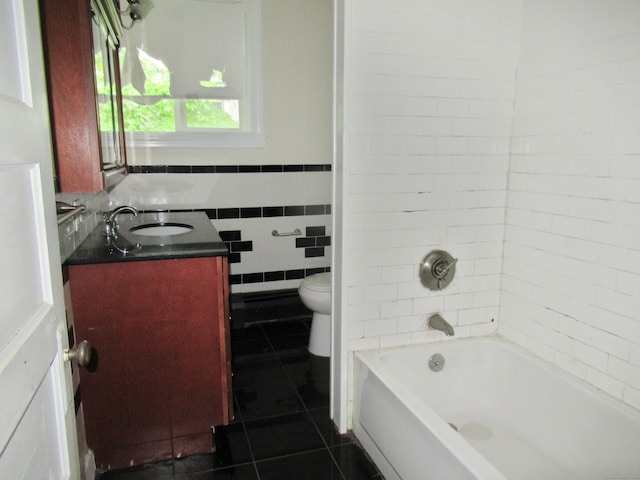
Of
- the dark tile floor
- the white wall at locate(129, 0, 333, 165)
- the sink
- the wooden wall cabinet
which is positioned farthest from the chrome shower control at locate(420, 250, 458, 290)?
the white wall at locate(129, 0, 333, 165)

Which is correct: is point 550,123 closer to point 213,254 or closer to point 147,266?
point 213,254

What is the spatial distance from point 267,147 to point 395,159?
5.08 ft

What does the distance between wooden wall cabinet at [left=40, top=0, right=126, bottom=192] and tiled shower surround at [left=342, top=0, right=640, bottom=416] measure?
36.9 inches

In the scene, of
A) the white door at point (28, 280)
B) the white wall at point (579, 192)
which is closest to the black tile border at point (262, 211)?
the white wall at point (579, 192)

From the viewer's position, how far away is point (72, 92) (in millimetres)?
1598

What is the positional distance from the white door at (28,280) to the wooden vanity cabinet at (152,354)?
83 centimetres

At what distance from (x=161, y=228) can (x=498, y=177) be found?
1804mm

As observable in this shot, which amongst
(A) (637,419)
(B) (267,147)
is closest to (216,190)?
(B) (267,147)

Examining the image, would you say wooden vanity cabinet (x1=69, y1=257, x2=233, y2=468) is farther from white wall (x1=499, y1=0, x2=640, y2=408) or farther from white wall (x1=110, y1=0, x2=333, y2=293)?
white wall (x1=110, y1=0, x2=333, y2=293)

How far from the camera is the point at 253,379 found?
8.79 ft

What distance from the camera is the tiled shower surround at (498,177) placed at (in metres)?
1.65

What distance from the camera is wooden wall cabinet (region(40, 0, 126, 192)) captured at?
1.54 m

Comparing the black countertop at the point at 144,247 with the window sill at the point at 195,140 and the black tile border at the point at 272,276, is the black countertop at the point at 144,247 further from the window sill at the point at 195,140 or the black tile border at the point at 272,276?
the black tile border at the point at 272,276

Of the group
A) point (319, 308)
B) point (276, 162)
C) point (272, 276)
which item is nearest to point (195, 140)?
point (276, 162)
